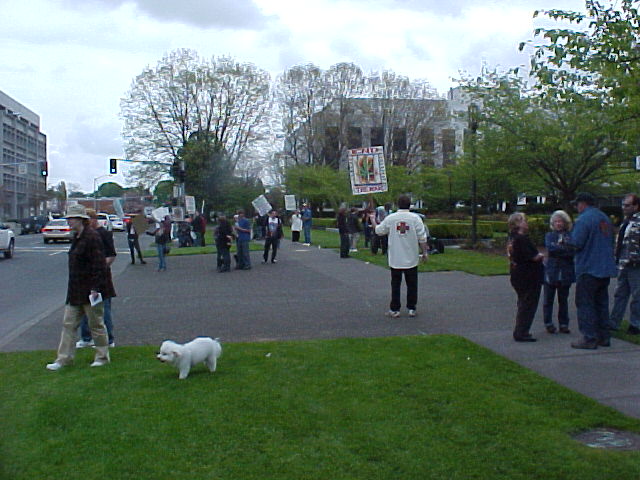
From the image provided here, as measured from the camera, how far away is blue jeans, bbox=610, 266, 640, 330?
928 cm

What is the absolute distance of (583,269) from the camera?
842 centimetres

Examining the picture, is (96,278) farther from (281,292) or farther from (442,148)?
(442,148)

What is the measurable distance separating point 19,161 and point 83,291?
10018 centimetres

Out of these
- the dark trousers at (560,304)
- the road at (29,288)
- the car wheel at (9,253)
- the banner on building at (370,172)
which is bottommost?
the road at (29,288)

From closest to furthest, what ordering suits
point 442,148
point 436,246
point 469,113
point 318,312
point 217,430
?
point 217,430 < point 318,312 < point 469,113 < point 436,246 < point 442,148

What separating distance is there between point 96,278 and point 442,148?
49.8m

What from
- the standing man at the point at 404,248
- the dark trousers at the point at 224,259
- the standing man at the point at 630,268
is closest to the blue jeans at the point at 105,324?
the standing man at the point at 404,248

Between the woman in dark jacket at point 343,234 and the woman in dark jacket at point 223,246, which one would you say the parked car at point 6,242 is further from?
the woman in dark jacket at point 343,234

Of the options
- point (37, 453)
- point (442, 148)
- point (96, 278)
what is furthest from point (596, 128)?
point (442, 148)

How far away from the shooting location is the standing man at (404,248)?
35.9 feet

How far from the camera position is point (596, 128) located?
14.4 meters

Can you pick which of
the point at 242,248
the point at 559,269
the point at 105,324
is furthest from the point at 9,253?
the point at 559,269

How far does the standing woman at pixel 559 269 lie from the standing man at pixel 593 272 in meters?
0.79

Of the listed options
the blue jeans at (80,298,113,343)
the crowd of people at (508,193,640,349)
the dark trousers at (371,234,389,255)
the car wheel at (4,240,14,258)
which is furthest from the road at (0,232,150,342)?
the dark trousers at (371,234,389,255)
